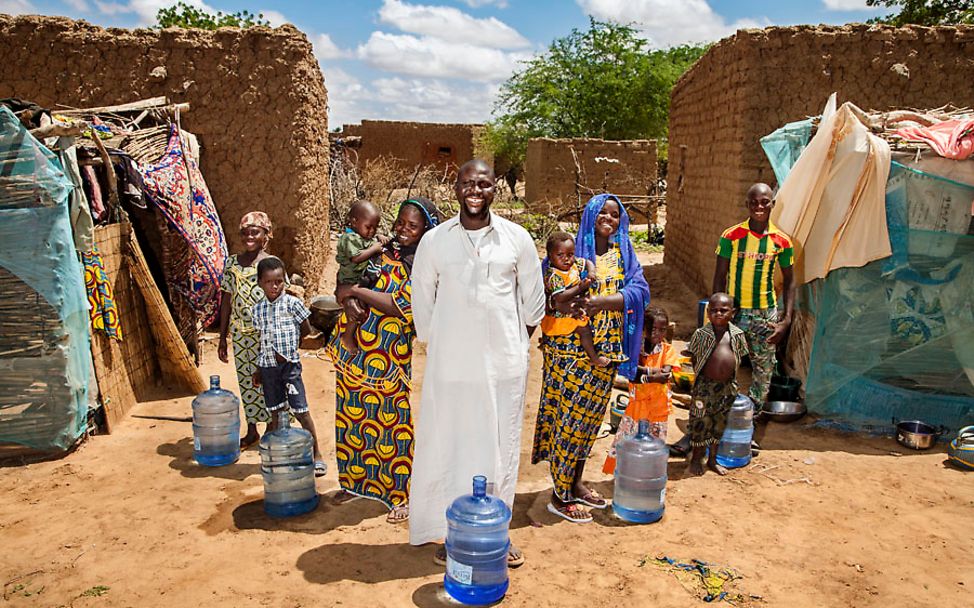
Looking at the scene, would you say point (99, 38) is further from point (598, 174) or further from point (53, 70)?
point (598, 174)

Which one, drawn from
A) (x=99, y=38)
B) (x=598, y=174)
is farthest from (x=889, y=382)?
(x=598, y=174)

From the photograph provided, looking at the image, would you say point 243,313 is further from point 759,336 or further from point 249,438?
point 759,336

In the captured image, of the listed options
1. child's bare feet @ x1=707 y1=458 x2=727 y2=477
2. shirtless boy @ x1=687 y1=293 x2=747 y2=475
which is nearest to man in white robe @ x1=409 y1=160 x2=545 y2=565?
shirtless boy @ x1=687 y1=293 x2=747 y2=475

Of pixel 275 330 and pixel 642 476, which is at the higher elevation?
pixel 275 330

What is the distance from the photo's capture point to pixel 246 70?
7125 mm

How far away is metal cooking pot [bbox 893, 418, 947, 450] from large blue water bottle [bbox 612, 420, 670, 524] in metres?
2.31

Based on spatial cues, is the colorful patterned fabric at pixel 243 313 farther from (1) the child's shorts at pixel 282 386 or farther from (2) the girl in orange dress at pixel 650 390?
(2) the girl in orange dress at pixel 650 390

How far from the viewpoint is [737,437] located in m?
4.71

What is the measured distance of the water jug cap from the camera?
2984mm

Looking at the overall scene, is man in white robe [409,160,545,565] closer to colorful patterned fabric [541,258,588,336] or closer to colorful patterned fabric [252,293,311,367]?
colorful patterned fabric [541,258,588,336]

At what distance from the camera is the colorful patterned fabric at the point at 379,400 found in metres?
3.62

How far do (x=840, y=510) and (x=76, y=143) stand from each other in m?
5.55

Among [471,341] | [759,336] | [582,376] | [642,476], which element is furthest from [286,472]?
[759,336]

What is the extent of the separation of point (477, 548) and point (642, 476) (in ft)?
4.02
